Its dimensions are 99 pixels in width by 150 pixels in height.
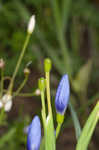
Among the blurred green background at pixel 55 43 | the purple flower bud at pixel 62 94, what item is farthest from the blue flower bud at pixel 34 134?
the blurred green background at pixel 55 43

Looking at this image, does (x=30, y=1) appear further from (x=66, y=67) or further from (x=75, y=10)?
(x=66, y=67)

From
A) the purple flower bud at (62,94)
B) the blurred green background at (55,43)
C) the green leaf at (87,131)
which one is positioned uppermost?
the blurred green background at (55,43)

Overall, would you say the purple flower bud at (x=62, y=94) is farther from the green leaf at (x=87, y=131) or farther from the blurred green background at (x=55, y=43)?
the blurred green background at (x=55, y=43)

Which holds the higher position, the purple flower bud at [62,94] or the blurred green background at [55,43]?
the blurred green background at [55,43]

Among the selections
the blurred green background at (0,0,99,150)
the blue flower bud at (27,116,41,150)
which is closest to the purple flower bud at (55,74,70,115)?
the blue flower bud at (27,116,41,150)

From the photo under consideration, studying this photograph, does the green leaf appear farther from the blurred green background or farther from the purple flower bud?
the blurred green background

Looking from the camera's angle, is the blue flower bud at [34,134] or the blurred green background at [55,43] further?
the blurred green background at [55,43]
